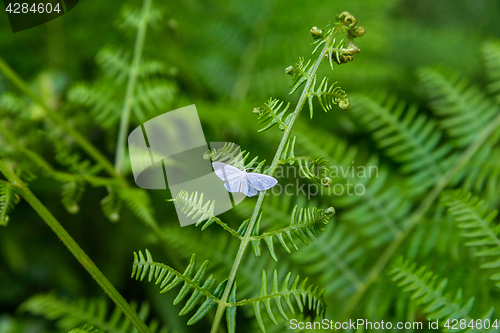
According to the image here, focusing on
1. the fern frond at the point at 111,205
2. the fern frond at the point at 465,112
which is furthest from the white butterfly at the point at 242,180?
the fern frond at the point at 465,112

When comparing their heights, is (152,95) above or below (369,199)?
above

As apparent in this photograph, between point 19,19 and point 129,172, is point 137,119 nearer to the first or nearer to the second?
point 129,172

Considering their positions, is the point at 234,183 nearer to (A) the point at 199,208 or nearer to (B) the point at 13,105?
(A) the point at 199,208

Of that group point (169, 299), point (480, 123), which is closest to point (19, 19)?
point (169, 299)

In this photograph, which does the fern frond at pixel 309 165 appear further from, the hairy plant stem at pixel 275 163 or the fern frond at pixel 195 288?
the fern frond at pixel 195 288

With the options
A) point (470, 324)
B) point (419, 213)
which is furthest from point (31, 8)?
point (470, 324)

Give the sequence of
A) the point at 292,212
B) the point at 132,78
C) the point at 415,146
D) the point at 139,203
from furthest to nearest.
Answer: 1. the point at 132,78
2. the point at 415,146
3. the point at 139,203
4. the point at 292,212
